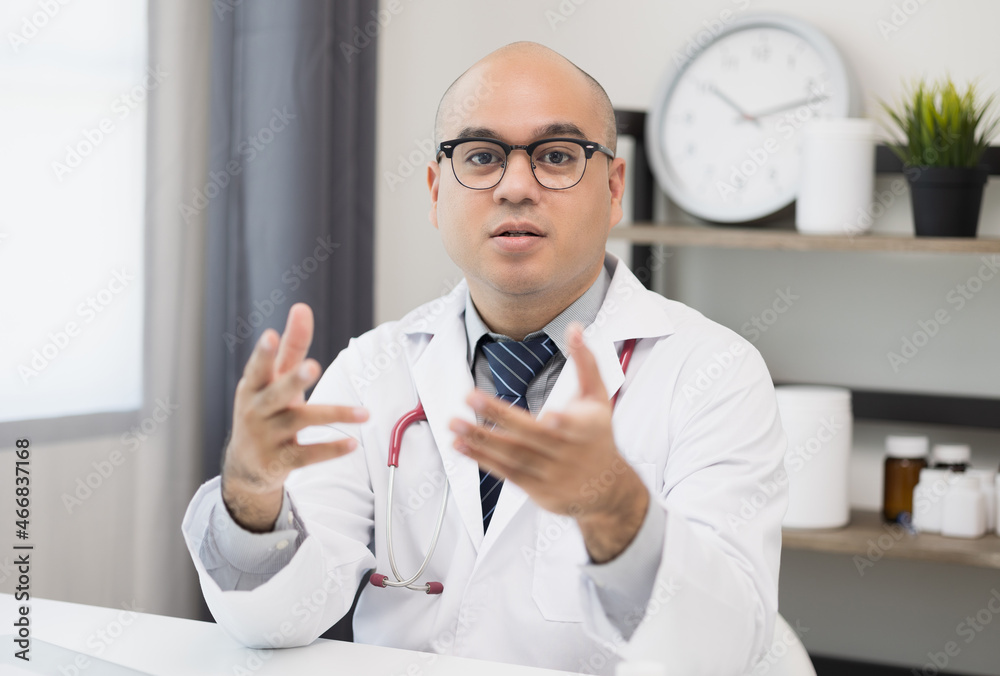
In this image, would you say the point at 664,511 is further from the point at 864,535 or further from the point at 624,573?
the point at 864,535

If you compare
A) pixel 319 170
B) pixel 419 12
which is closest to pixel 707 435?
pixel 319 170

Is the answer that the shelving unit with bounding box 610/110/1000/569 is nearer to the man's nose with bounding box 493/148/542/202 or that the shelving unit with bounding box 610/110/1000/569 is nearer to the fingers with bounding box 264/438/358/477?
the man's nose with bounding box 493/148/542/202

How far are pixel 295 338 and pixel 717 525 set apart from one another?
51 centimetres

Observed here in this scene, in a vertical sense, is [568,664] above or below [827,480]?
below

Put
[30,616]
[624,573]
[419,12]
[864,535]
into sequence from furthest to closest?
1. [419,12]
2. [864,535]
3. [30,616]
4. [624,573]

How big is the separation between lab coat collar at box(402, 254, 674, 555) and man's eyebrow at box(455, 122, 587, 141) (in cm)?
23

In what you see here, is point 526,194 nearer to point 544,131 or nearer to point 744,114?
point 544,131

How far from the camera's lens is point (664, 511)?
874 millimetres

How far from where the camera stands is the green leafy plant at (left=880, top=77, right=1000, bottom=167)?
5.27 feet

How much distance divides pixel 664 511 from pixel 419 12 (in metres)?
1.62

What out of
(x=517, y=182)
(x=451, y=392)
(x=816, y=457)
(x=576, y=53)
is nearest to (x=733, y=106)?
(x=576, y=53)

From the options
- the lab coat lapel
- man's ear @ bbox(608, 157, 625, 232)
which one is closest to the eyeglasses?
man's ear @ bbox(608, 157, 625, 232)

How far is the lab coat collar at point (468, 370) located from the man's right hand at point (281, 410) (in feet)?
1.13

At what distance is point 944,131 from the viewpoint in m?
1.61
